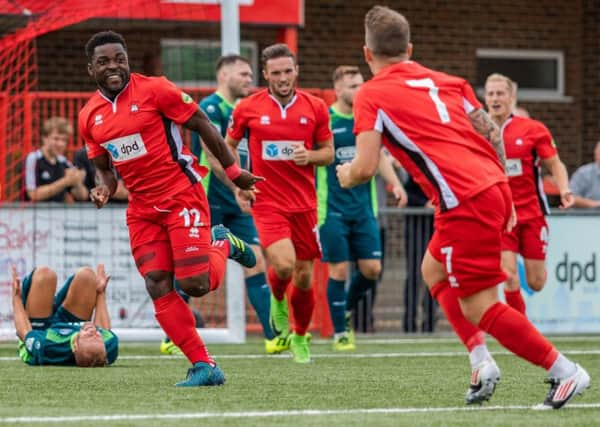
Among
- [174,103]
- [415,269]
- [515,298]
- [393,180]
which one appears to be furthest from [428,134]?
[415,269]

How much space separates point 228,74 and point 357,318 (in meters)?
3.64

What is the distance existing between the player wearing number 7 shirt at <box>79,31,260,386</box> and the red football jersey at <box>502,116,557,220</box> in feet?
12.4

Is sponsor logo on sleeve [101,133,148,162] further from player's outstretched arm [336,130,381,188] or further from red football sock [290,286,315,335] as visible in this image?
red football sock [290,286,315,335]

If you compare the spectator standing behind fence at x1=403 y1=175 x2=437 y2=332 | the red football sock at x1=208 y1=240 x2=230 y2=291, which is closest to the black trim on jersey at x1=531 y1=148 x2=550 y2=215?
the spectator standing behind fence at x1=403 y1=175 x2=437 y2=332

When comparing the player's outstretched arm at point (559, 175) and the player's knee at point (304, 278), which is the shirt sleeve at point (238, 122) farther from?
the player's outstretched arm at point (559, 175)

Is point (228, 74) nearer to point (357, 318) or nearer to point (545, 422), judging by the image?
point (357, 318)

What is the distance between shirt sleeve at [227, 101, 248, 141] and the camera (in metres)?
10.9

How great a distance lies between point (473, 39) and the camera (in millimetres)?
19609

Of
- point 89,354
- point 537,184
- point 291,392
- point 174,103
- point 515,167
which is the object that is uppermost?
point 174,103

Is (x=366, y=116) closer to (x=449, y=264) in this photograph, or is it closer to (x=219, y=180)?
(x=449, y=264)

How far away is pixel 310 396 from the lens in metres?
7.70

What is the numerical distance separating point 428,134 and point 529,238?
476 centimetres

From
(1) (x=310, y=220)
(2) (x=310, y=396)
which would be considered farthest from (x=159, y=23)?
(2) (x=310, y=396)

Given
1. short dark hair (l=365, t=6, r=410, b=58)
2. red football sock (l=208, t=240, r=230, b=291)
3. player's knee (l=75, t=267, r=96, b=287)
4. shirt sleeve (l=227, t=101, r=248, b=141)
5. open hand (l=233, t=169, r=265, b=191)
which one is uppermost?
short dark hair (l=365, t=6, r=410, b=58)
